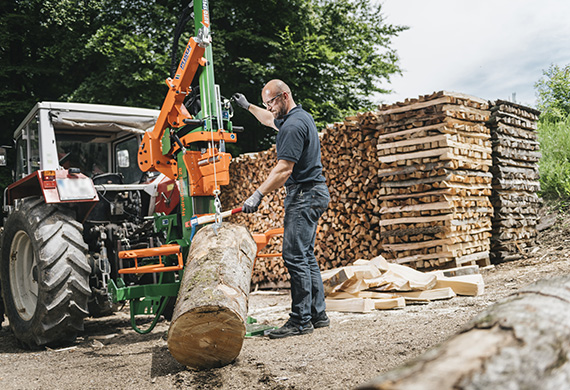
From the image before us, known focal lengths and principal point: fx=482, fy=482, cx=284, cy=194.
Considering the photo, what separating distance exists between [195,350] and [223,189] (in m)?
8.56

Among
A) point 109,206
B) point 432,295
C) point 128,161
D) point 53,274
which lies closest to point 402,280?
point 432,295

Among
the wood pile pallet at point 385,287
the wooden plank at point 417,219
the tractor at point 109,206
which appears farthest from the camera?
the wooden plank at point 417,219

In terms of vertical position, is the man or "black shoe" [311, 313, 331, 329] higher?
the man

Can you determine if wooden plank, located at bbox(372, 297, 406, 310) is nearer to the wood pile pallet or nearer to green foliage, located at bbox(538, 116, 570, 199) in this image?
the wood pile pallet

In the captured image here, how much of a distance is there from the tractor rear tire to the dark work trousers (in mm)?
1909

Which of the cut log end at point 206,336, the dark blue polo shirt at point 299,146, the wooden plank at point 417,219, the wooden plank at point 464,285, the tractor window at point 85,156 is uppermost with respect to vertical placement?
the tractor window at point 85,156

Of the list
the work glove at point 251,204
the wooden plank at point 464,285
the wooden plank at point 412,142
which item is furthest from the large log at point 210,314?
the wooden plank at point 412,142

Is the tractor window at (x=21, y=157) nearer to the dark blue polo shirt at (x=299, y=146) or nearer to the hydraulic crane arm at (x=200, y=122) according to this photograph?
the hydraulic crane arm at (x=200, y=122)

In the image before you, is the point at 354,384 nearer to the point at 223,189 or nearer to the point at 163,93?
the point at 223,189

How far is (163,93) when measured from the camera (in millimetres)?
14031

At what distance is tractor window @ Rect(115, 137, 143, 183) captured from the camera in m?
5.98

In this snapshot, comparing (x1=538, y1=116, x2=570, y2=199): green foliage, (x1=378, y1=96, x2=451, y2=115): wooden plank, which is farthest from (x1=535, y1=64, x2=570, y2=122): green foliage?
(x1=378, y1=96, x2=451, y2=115): wooden plank

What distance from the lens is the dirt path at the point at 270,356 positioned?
9.25 feet

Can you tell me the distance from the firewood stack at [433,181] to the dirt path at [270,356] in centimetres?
107
